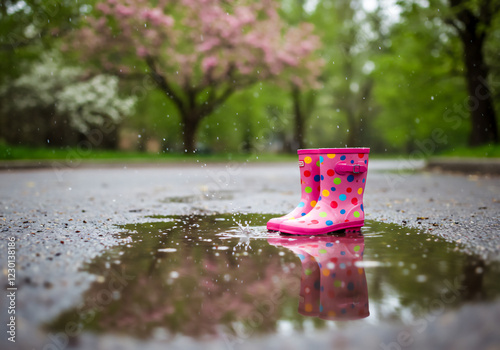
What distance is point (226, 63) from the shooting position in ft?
88.8

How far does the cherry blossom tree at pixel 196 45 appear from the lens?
25906 mm

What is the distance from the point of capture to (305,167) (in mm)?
5379

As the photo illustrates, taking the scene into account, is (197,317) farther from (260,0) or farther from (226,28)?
(260,0)

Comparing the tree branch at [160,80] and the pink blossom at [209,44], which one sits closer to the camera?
the pink blossom at [209,44]

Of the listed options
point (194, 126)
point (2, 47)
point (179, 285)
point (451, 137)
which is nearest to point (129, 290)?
point (179, 285)

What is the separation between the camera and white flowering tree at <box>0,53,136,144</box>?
30.0m

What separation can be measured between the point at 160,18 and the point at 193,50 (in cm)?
362

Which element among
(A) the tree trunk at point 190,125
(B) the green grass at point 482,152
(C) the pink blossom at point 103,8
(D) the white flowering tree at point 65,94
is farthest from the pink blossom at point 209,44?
(B) the green grass at point 482,152

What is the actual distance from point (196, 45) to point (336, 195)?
23.6 metres

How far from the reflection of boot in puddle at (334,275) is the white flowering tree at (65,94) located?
27.1 meters

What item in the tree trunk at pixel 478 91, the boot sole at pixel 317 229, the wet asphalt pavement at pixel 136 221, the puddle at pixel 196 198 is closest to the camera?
the wet asphalt pavement at pixel 136 221

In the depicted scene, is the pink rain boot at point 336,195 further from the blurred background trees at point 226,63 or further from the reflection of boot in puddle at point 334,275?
the blurred background trees at point 226,63

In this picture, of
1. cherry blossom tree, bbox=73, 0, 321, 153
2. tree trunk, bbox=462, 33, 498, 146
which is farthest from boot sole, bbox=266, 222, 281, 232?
cherry blossom tree, bbox=73, 0, 321, 153

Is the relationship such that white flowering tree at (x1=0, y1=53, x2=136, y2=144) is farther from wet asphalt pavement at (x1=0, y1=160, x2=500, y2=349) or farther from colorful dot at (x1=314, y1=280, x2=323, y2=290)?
colorful dot at (x1=314, y1=280, x2=323, y2=290)
